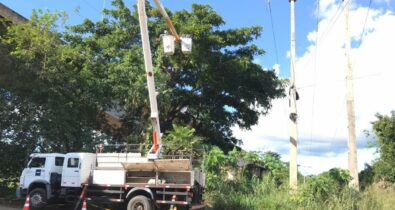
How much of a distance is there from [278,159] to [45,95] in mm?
12393

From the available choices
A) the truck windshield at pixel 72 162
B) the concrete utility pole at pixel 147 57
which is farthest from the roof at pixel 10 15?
the truck windshield at pixel 72 162

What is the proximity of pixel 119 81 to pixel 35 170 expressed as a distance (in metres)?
8.44

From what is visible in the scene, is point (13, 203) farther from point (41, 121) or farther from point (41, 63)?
point (41, 63)

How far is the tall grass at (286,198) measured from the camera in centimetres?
2036

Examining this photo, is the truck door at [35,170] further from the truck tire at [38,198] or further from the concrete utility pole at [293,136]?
the concrete utility pole at [293,136]

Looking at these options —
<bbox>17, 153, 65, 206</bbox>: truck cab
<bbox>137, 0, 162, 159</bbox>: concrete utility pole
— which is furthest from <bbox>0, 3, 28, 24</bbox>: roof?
<bbox>137, 0, 162, 159</bbox>: concrete utility pole

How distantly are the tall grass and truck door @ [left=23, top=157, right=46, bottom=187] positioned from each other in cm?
714

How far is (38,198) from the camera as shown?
2034 cm

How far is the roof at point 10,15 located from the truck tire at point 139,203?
1747 cm

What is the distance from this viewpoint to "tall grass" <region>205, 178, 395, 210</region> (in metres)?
20.4

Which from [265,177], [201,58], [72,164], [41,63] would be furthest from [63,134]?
[265,177]

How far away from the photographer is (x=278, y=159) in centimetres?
2634

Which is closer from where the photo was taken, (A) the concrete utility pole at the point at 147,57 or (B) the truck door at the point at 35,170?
(A) the concrete utility pole at the point at 147,57

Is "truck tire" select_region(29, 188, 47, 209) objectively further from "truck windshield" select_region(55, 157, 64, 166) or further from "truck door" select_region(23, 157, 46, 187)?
"truck windshield" select_region(55, 157, 64, 166)
